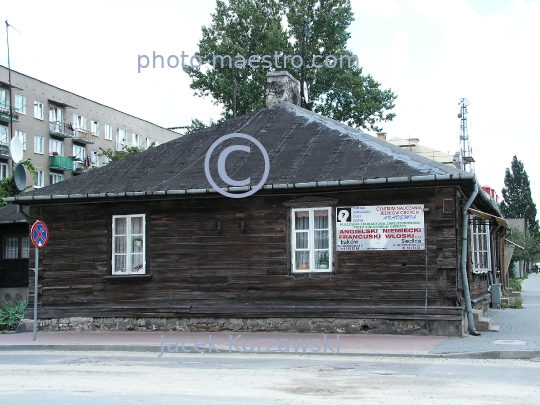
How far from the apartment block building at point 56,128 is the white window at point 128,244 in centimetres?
3820

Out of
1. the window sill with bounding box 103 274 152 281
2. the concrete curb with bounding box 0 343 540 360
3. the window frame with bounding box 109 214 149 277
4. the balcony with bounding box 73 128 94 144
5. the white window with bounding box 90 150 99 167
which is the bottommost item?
the concrete curb with bounding box 0 343 540 360

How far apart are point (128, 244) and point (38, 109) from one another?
45.8 m

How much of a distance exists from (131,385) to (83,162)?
60374 mm

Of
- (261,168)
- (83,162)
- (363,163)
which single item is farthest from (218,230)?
(83,162)

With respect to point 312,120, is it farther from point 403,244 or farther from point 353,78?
point 353,78

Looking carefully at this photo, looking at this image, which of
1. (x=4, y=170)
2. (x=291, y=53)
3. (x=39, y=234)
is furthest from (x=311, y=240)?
(x=4, y=170)

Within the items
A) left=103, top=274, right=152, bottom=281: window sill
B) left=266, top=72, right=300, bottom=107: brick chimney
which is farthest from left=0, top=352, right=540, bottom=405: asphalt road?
left=266, top=72, right=300, bottom=107: brick chimney

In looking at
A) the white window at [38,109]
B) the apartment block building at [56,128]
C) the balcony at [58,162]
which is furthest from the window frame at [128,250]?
the balcony at [58,162]

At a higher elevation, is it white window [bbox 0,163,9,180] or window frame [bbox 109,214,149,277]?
white window [bbox 0,163,9,180]

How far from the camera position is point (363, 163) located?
1661cm

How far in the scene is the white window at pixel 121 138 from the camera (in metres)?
70.5

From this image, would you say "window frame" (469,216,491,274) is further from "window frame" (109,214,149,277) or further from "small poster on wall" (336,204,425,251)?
"window frame" (109,214,149,277)

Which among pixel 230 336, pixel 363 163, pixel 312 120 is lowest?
pixel 230 336

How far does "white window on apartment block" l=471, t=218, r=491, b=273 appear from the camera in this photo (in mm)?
19922
